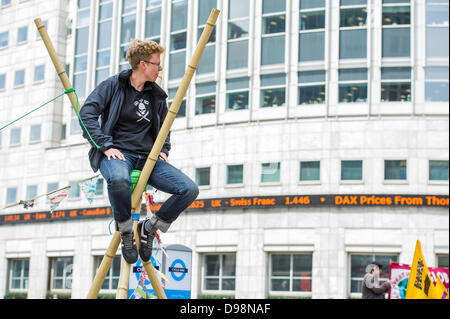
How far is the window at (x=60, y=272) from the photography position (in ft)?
122

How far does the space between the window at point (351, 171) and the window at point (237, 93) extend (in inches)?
185

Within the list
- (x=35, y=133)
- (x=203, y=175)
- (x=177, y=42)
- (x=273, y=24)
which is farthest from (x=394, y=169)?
(x=35, y=133)

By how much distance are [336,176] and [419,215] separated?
3425 mm

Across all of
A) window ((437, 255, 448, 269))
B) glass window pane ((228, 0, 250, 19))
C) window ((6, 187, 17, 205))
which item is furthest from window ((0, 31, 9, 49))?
window ((6, 187, 17, 205))

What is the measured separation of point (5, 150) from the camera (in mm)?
33812

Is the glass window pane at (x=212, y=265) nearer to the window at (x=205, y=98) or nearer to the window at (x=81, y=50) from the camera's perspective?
the window at (x=205, y=98)

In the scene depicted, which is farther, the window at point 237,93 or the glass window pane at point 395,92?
the window at point 237,93

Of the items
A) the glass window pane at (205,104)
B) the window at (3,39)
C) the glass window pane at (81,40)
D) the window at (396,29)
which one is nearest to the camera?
the window at (3,39)

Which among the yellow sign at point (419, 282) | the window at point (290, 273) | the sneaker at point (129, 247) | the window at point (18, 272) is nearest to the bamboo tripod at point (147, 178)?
the sneaker at point (129, 247)

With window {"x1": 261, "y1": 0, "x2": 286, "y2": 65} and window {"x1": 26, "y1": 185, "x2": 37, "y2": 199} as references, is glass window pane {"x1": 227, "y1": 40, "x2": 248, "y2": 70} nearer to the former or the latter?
window {"x1": 261, "y1": 0, "x2": 286, "y2": 65}

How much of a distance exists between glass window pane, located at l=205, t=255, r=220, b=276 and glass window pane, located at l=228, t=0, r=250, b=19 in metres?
9.58

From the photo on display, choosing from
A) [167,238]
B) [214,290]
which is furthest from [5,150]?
[214,290]

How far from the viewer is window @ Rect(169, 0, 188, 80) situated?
27.7 m
